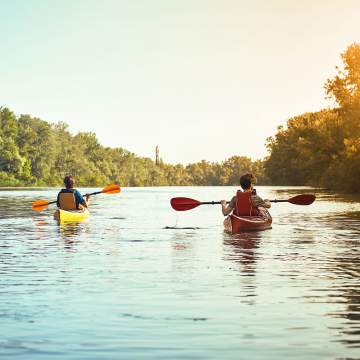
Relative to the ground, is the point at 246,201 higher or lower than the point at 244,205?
higher

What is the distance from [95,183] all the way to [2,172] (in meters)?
37.7

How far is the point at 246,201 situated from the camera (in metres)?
22.2

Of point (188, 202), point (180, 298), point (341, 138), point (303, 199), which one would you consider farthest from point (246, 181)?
point (341, 138)

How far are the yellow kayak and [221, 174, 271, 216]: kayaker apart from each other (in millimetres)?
6516

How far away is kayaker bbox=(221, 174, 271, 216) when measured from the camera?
71.0ft

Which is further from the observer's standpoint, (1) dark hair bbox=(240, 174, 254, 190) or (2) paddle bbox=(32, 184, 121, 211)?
(2) paddle bbox=(32, 184, 121, 211)

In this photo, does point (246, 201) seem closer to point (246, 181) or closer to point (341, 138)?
point (246, 181)

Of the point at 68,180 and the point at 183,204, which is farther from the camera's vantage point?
the point at 68,180

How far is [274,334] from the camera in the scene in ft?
27.7

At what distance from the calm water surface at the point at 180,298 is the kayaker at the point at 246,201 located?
1.25m

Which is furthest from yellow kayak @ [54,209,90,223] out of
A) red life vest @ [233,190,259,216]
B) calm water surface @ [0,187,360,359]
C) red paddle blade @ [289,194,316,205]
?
red paddle blade @ [289,194,316,205]

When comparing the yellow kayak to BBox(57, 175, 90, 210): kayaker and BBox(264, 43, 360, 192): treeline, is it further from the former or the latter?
BBox(264, 43, 360, 192): treeline

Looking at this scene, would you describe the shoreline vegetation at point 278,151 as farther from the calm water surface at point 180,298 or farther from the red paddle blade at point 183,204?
the calm water surface at point 180,298

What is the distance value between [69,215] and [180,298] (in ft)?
56.3
